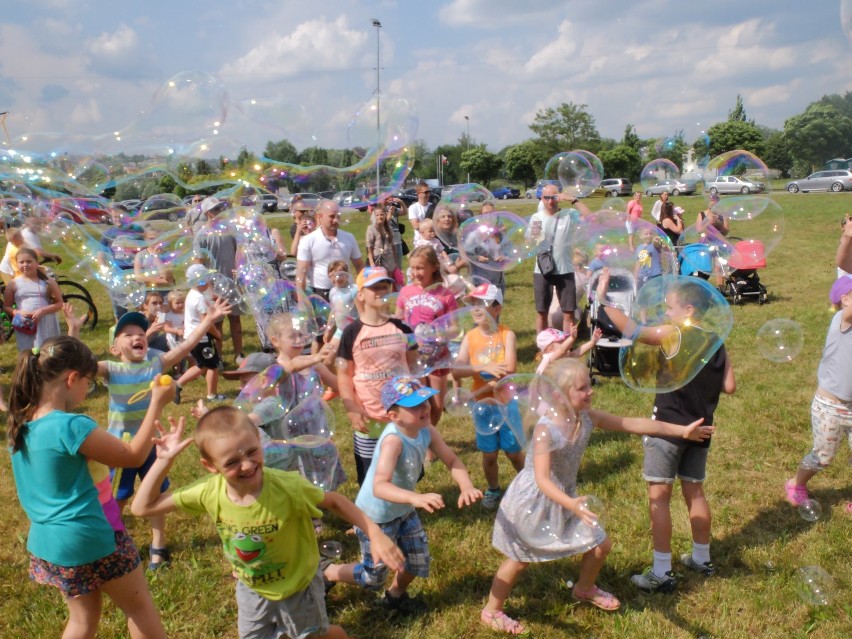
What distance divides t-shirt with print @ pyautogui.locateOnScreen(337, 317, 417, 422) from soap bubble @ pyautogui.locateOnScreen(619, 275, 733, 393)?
134cm

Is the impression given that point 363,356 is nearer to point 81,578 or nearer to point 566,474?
point 566,474

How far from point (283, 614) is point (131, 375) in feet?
6.44

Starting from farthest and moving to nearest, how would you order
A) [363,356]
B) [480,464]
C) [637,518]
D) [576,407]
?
1. [480,464]
2. [637,518]
3. [363,356]
4. [576,407]

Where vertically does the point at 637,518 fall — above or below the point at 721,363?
below

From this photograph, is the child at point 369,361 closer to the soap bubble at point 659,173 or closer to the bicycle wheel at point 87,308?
the soap bubble at point 659,173

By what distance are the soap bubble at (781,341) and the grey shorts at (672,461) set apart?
1.58 meters

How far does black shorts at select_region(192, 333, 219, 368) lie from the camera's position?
6973 millimetres

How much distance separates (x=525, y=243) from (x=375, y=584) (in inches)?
152

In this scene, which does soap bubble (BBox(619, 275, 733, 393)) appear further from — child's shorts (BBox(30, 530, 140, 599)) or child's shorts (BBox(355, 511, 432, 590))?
child's shorts (BBox(30, 530, 140, 599))

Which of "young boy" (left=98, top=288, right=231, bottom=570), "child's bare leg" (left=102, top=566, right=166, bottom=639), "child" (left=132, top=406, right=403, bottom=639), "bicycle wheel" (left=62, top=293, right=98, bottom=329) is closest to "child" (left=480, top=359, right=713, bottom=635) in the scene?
"child" (left=132, top=406, right=403, bottom=639)

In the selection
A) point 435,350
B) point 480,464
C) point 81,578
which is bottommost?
point 480,464

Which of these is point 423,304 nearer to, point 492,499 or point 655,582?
point 492,499

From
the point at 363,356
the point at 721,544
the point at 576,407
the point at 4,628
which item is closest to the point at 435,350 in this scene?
the point at 363,356

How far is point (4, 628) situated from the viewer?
3.51m
